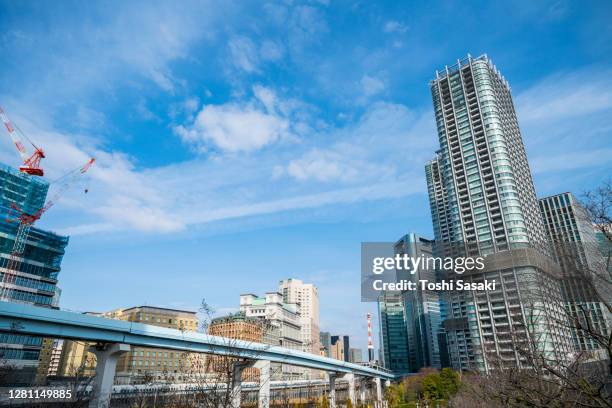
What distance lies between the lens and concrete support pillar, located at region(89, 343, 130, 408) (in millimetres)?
29016

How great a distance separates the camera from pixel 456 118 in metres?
109

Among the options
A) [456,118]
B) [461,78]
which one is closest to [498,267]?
[456,118]

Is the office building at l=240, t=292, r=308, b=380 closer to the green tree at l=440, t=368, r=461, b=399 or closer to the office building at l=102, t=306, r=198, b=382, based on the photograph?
the office building at l=102, t=306, r=198, b=382

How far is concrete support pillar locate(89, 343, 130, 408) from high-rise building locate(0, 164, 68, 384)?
181ft

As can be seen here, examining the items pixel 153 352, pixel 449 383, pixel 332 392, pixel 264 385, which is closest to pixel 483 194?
pixel 449 383

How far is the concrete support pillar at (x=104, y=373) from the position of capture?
29.0 meters

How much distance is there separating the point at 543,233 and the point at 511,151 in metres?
27.3

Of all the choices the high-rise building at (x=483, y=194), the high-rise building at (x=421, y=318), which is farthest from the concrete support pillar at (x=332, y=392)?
the high-rise building at (x=421, y=318)

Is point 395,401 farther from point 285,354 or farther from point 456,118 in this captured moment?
point 456,118

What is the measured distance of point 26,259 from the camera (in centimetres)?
8588

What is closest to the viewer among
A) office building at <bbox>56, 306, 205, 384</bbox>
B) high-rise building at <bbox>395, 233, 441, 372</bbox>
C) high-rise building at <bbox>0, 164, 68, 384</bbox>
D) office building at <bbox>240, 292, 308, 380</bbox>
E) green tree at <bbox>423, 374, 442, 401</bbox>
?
green tree at <bbox>423, 374, 442, 401</bbox>

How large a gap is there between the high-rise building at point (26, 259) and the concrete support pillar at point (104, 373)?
5518cm

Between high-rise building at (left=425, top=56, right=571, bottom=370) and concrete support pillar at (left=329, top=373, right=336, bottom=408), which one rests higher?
high-rise building at (left=425, top=56, right=571, bottom=370)

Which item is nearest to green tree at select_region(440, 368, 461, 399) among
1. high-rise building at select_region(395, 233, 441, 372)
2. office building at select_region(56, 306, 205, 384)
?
office building at select_region(56, 306, 205, 384)
